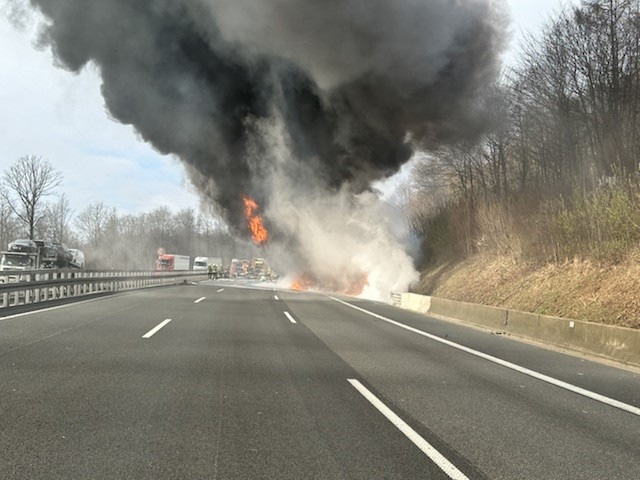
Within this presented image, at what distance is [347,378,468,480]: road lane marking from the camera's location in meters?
3.90

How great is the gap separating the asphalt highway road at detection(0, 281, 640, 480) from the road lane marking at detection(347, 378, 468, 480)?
0.02m

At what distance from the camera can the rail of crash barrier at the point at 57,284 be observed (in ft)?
49.8

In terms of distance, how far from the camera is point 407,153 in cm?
2578

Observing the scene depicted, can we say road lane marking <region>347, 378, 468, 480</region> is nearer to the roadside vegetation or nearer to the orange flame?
the roadside vegetation

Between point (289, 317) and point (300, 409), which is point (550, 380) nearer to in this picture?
point (300, 409)

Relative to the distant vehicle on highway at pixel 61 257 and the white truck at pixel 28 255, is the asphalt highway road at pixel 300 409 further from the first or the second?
the distant vehicle on highway at pixel 61 257

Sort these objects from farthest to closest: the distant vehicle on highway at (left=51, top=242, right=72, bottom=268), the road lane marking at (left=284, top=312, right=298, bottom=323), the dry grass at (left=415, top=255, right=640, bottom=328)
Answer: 1. the distant vehicle on highway at (left=51, top=242, right=72, bottom=268)
2. the road lane marking at (left=284, top=312, right=298, bottom=323)
3. the dry grass at (left=415, top=255, right=640, bottom=328)

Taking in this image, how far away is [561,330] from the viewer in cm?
1092

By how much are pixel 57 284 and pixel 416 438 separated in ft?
53.5

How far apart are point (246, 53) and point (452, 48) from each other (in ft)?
29.2

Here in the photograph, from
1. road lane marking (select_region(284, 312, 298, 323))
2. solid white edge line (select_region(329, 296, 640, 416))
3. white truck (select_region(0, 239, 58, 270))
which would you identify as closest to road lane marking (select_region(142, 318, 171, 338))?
road lane marking (select_region(284, 312, 298, 323))

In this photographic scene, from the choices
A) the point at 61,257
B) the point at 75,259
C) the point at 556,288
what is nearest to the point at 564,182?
the point at 556,288

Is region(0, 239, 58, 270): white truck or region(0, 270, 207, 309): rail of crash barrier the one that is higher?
region(0, 239, 58, 270): white truck

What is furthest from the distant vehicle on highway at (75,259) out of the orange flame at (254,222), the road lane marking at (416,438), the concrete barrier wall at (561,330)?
the road lane marking at (416,438)
